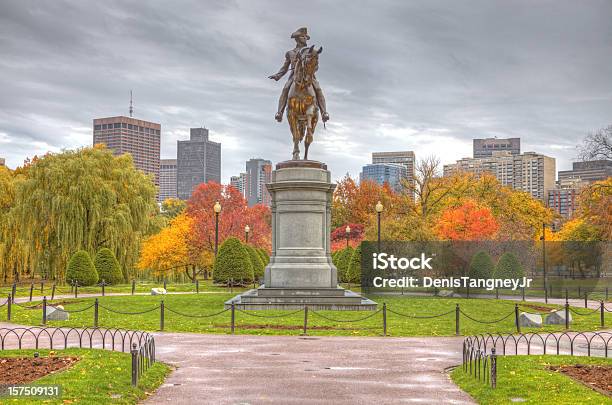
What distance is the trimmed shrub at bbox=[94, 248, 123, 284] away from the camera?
4703 centimetres

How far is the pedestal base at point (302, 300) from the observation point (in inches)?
1072

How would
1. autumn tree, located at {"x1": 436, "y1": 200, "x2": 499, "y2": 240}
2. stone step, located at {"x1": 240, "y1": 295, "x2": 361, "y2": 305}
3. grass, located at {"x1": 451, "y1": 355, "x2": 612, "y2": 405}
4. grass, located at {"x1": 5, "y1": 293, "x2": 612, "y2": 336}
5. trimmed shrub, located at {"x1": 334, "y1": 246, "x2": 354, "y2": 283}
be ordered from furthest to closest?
1. autumn tree, located at {"x1": 436, "y1": 200, "x2": 499, "y2": 240}
2. trimmed shrub, located at {"x1": 334, "y1": 246, "x2": 354, "y2": 283}
3. stone step, located at {"x1": 240, "y1": 295, "x2": 361, "y2": 305}
4. grass, located at {"x1": 5, "y1": 293, "x2": 612, "y2": 336}
5. grass, located at {"x1": 451, "y1": 355, "x2": 612, "y2": 405}

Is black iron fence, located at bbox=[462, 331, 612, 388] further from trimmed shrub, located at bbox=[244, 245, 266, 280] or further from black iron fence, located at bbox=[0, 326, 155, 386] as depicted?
trimmed shrub, located at bbox=[244, 245, 266, 280]

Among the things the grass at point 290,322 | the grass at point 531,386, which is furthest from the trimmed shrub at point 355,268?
the grass at point 531,386

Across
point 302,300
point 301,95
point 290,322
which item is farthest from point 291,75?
point 290,322

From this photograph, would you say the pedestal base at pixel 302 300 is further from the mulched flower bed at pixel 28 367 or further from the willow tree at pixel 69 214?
the willow tree at pixel 69 214

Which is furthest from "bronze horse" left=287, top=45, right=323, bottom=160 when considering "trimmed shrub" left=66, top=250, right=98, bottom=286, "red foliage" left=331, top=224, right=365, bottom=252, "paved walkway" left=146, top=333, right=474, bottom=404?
"red foliage" left=331, top=224, right=365, bottom=252

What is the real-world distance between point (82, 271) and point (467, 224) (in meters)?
31.4

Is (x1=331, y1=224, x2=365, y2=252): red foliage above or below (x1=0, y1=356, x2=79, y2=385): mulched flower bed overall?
above

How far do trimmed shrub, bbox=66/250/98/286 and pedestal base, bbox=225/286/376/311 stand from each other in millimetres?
18904

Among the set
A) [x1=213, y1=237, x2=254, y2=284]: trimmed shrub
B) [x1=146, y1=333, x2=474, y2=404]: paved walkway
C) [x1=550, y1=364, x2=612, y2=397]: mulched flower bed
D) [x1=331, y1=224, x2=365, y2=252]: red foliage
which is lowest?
[x1=146, y1=333, x2=474, y2=404]: paved walkway

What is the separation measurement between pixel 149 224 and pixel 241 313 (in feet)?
109

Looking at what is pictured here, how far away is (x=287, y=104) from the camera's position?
3103cm

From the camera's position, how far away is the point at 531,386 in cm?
1218
